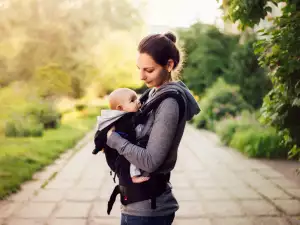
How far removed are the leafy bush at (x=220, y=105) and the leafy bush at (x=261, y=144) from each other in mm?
3448

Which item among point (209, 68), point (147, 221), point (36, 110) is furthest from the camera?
point (209, 68)

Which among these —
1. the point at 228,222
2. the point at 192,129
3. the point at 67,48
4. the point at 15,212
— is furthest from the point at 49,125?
the point at 228,222

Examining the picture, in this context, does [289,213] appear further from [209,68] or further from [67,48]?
[209,68]

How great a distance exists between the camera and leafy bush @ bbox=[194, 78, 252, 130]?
39.5 feet

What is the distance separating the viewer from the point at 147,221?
1813 mm

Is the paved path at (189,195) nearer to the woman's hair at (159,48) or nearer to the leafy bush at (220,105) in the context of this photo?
the woman's hair at (159,48)

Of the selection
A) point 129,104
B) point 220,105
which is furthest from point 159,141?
point 220,105

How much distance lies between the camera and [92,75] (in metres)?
16.1

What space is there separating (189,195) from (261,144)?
3.20 m

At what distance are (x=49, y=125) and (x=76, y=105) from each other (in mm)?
5696

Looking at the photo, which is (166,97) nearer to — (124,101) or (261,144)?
(124,101)

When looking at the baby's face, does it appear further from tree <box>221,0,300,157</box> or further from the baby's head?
tree <box>221,0,300,157</box>

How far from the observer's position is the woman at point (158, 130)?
1646 millimetres

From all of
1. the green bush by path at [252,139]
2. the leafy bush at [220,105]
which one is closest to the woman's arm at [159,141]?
the green bush by path at [252,139]
